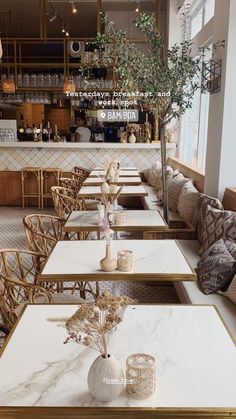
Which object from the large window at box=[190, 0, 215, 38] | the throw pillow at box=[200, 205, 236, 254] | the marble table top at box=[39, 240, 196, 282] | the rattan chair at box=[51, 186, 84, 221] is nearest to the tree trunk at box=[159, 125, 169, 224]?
the throw pillow at box=[200, 205, 236, 254]

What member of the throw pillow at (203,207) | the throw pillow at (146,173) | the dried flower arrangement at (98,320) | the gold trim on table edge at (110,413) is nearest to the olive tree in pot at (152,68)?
the throw pillow at (203,207)

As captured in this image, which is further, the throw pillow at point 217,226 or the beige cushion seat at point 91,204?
the beige cushion seat at point 91,204

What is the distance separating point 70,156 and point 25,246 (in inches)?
128

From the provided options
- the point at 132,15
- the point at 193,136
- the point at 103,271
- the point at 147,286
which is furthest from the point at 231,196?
the point at 132,15

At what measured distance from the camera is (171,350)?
173 centimetres

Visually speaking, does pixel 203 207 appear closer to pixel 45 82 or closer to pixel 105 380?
pixel 105 380

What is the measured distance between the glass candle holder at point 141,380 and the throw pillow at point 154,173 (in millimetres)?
6401

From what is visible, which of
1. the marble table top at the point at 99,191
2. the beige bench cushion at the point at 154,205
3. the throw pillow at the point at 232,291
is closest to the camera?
the throw pillow at the point at 232,291

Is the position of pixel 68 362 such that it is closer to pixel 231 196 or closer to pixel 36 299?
pixel 36 299

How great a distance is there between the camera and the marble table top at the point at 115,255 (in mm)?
2555

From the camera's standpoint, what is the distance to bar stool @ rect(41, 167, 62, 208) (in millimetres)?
8719

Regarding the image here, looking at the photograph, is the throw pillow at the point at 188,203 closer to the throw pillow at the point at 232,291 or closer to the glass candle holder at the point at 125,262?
the throw pillow at the point at 232,291

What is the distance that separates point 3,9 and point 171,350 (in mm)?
10160

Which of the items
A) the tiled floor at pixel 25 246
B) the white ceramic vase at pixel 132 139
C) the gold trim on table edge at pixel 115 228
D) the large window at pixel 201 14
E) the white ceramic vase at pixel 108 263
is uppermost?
the large window at pixel 201 14
